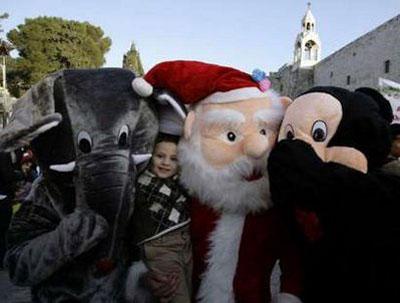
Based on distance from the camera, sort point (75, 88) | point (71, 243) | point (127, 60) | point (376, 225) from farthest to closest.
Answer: point (127, 60) → point (75, 88) → point (71, 243) → point (376, 225)

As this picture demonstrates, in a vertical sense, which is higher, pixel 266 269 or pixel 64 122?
pixel 64 122

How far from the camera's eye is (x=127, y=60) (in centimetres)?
3759

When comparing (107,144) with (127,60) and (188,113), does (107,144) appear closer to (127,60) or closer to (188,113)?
(188,113)

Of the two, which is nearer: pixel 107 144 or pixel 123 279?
pixel 107 144

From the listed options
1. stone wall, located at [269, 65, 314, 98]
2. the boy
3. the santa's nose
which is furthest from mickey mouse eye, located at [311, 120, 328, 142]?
stone wall, located at [269, 65, 314, 98]

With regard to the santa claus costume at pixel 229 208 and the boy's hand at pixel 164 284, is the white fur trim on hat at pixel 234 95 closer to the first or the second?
the santa claus costume at pixel 229 208

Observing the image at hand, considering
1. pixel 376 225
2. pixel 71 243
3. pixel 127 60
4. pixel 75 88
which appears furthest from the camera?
pixel 127 60

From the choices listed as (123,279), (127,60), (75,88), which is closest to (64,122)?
(75,88)

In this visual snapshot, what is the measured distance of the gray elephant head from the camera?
6.64ft

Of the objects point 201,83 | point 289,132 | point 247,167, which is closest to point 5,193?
point 201,83

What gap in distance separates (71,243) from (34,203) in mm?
302

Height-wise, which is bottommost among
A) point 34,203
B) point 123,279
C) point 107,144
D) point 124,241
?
point 123,279

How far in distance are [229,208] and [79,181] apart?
0.63m

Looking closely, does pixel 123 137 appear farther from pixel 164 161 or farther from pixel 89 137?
pixel 164 161
